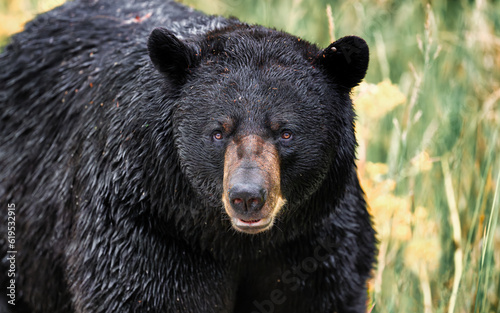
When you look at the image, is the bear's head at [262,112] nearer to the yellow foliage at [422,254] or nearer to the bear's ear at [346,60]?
the bear's ear at [346,60]

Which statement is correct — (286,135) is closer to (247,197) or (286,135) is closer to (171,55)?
(247,197)

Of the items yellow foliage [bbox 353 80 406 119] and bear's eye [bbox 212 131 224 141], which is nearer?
bear's eye [bbox 212 131 224 141]

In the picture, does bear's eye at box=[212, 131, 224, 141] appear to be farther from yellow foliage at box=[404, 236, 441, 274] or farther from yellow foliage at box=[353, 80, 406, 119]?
yellow foliage at box=[404, 236, 441, 274]

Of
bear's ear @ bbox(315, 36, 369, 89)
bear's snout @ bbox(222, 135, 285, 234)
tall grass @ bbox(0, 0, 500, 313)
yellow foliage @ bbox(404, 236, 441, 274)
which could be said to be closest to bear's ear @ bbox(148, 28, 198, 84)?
bear's snout @ bbox(222, 135, 285, 234)

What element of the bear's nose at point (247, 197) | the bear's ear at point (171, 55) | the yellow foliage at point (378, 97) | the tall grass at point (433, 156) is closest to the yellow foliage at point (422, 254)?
the tall grass at point (433, 156)

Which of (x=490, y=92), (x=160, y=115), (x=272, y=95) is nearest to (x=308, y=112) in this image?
(x=272, y=95)

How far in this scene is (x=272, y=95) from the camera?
11.2 feet

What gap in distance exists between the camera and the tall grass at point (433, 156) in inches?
173

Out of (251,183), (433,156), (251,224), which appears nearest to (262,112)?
(251,183)

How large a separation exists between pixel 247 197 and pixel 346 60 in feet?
3.12

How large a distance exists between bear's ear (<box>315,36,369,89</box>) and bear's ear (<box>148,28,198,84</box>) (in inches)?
25.9

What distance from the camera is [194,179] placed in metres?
3.50

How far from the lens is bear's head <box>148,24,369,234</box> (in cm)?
330

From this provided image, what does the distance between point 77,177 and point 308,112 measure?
1.39 meters
